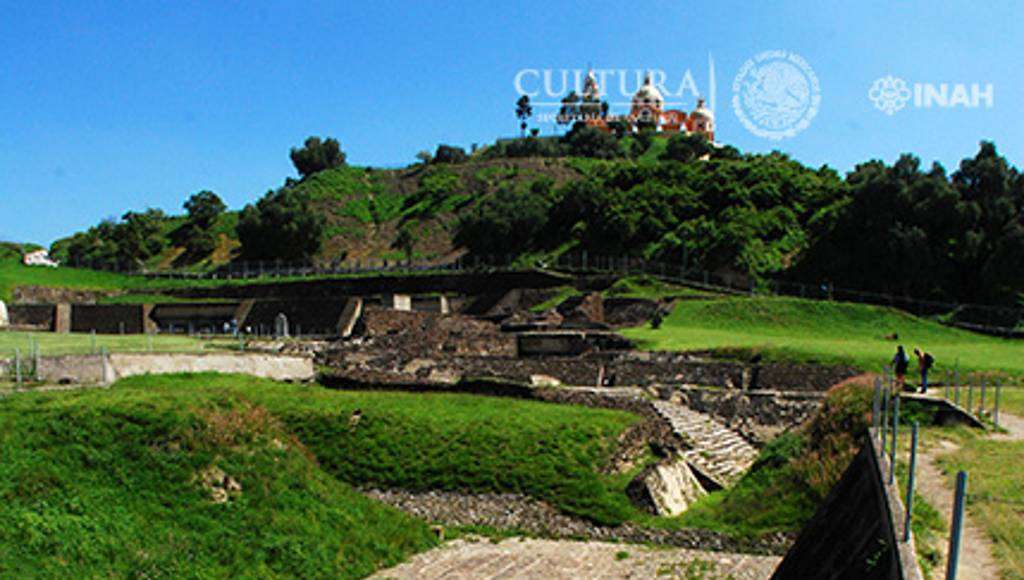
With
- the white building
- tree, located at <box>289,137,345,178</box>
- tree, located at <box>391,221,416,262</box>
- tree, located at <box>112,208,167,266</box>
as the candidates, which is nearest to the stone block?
tree, located at <box>391,221,416,262</box>

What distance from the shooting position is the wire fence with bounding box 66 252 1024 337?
4016 cm

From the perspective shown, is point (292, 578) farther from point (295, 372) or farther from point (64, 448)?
point (295, 372)

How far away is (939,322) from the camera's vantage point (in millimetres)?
39844

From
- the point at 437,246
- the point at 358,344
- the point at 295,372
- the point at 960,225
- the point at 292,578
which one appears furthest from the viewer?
the point at 437,246

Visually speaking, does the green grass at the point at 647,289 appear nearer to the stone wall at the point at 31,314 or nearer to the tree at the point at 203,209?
the stone wall at the point at 31,314

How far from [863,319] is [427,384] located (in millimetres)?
22493

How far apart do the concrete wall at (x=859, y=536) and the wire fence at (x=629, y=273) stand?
30.9 meters

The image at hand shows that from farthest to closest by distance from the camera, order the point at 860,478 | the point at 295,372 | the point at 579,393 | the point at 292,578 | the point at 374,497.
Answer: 1. the point at 295,372
2. the point at 579,393
3. the point at 374,497
4. the point at 292,578
5. the point at 860,478

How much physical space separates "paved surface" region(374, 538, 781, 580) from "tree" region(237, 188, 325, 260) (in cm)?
6380

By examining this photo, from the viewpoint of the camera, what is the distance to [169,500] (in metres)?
14.5

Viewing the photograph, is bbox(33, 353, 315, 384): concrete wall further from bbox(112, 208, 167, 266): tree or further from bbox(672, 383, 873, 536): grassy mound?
bbox(112, 208, 167, 266): tree

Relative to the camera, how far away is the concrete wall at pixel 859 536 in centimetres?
736

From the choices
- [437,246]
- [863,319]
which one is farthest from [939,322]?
[437,246]

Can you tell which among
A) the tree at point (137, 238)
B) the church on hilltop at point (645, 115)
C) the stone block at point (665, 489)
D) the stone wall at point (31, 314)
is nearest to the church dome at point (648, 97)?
the church on hilltop at point (645, 115)
